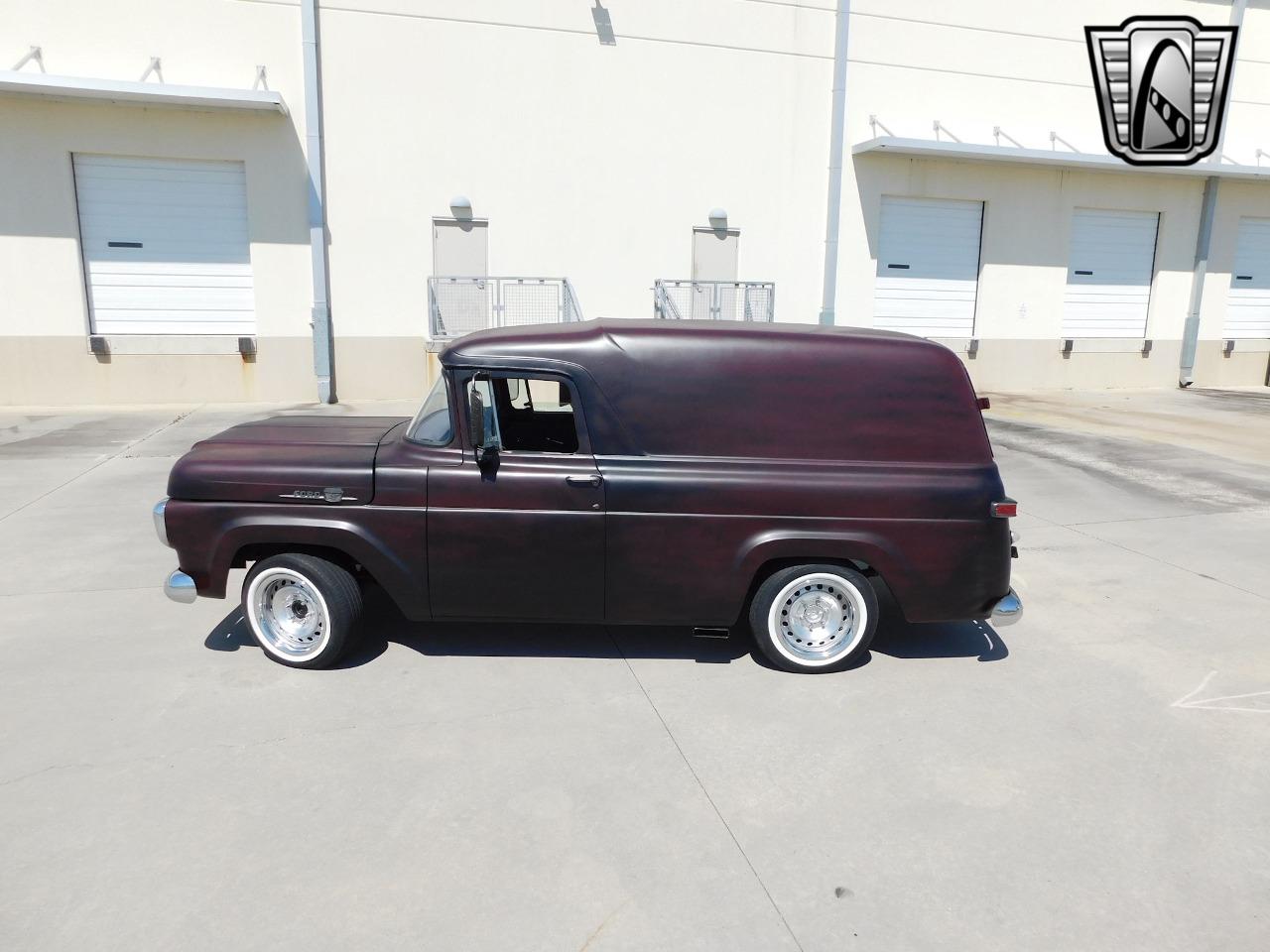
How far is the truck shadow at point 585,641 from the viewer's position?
5332 mm

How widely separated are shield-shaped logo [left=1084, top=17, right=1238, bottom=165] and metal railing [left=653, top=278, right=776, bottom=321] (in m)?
8.62

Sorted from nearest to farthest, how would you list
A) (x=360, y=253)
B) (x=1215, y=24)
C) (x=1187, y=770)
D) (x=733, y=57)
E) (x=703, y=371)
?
(x=1187, y=770), (x=703, y=371), (x=360, y=253), (x=733, y=57), (x=1215, y=24)

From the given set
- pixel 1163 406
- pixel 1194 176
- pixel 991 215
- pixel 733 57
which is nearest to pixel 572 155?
pixel 733 57

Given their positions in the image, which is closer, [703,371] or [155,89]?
[703,371]

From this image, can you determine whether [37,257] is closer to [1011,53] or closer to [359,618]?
[359,618]

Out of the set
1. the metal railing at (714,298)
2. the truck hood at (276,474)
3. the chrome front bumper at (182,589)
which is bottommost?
the chrome front bumper at (182,589)

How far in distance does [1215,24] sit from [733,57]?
10.9 m

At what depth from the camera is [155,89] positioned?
13578 millimetres

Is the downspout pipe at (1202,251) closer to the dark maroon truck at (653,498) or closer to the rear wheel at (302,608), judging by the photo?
the dark maroon truck at (653,498)

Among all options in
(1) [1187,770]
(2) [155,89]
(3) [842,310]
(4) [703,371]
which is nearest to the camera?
(1) [1187,770]

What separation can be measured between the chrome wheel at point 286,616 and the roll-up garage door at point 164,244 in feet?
38.7

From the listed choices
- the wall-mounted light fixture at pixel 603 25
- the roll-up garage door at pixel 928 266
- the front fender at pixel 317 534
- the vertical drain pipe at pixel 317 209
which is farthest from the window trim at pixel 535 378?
the roll-up garage door at pixel 928 266

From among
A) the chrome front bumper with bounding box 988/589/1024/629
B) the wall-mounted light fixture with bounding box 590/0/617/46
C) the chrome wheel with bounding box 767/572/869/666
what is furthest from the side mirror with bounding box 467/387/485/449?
the wall-mounted light fixture with bounding box 590/0/617/46

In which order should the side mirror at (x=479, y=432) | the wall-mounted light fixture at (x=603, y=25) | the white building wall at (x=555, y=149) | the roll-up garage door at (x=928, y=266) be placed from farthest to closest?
the roll-up garage door at (x=928, y=266), the wall-mounted light fixture at (x=603, y=25), the white building wall at (x=555, y=149), the side mirror at (x=479, y=432)
